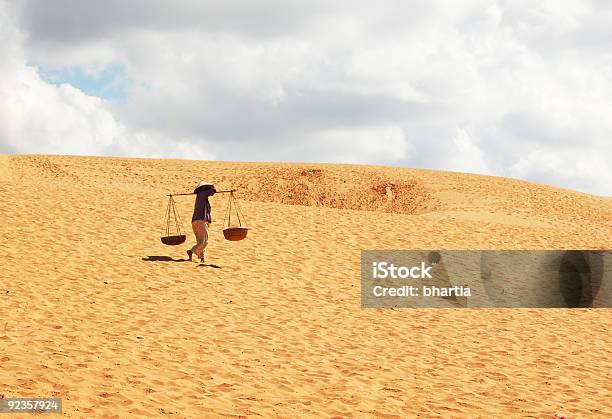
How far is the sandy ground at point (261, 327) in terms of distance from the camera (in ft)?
30.3

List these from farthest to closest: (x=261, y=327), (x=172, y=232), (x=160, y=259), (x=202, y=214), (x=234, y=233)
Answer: (x=172, y=232) → (x=160, y=259) → (x=202, y=214) → (x=234, y=233) → (x=261, y=327)

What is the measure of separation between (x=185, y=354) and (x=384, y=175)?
33815mm

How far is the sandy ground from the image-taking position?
30.3ft

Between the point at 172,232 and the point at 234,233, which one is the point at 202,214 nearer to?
the point at 234,233

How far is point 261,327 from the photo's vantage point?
43.1 feet

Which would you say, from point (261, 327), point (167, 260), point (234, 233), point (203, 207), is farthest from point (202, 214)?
point (261, 327)

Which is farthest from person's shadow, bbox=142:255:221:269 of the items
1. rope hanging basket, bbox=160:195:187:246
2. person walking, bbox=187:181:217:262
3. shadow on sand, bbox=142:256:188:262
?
rope hanging basket, bbox=160:195:187:246

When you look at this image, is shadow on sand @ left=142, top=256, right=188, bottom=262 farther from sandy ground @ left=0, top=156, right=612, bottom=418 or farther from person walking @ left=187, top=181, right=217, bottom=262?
person walking @ left=187, top=181, right=217, bottom=262

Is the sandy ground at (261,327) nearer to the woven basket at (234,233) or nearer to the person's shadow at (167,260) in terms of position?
the person's shadow at (167,260)

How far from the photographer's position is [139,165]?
1726 inches

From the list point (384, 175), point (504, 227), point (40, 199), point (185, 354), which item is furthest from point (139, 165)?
point (185, 354)

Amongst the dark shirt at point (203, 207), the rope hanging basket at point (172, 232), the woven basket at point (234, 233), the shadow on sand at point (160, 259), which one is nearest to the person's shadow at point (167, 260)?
the shadow on sand at point (160, 259)

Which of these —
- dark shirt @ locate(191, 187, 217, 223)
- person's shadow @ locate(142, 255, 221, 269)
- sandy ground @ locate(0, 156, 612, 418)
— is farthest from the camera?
person's shadow @ locate(142, 255, 221, 269)

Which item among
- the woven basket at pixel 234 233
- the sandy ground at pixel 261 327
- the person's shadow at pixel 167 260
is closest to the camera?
the sandy ground at pixel 261 327
